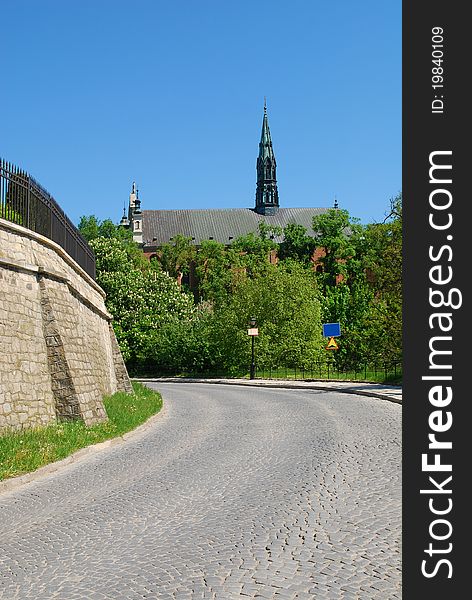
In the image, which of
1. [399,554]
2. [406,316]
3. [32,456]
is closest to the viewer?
[406,316]

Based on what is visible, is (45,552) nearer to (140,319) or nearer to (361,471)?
(361,471)

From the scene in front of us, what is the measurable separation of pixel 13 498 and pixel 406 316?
21.6ft

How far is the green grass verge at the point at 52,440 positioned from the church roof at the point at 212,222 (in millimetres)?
91593

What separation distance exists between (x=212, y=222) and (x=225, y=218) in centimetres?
230

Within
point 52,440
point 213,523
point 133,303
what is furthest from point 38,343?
point 133,303

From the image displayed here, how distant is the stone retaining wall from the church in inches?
3516

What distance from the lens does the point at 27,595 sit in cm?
555

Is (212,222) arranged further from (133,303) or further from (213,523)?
(213,523)

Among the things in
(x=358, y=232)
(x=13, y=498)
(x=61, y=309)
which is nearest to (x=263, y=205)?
(x=358, y=232)

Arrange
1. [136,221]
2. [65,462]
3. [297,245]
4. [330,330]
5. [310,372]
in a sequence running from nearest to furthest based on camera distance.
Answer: [65,462]
[330,330]
[310,372]
[297,245]
[136,221]

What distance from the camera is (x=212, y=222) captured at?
114 m

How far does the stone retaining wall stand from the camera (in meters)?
14.5

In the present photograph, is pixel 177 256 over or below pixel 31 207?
over

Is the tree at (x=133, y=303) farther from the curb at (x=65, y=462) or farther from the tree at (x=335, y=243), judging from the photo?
the curb at (x=65, y=462)
